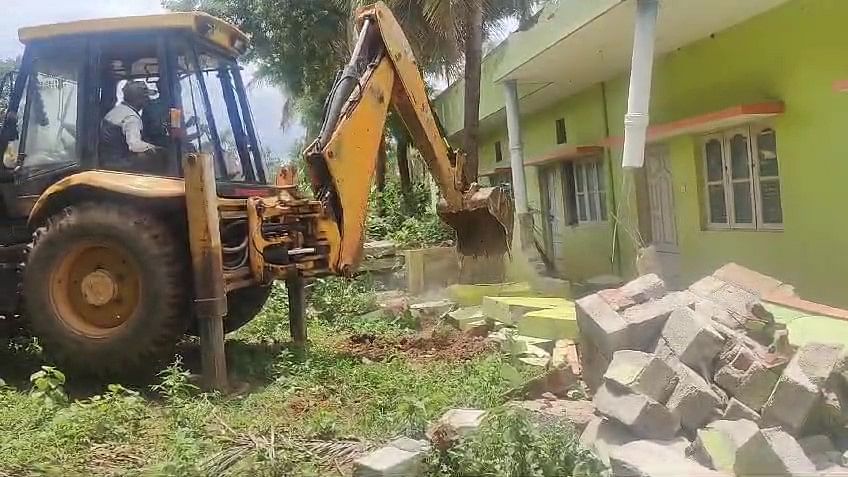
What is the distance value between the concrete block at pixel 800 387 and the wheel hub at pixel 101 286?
439 cm

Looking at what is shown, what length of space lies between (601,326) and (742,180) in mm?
4482

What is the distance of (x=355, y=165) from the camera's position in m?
6.10

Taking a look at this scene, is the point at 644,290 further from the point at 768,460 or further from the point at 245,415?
the point at 245,415

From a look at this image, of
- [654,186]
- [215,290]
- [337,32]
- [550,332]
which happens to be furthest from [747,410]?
[337,32]

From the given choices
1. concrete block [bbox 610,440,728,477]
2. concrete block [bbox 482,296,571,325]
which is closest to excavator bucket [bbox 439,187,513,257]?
concrete block [bbox 482,296,571,325]

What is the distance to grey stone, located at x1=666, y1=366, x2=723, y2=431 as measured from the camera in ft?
12.6

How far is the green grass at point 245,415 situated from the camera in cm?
399

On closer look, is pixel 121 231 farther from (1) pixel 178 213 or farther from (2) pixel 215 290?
(2) pixel 215 290

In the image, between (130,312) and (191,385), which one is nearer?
(191,385)

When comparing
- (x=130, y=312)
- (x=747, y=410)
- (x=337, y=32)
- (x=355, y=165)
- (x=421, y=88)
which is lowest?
(x=747, y=410)

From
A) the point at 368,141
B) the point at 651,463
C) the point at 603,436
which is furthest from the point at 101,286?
the point at 651,463

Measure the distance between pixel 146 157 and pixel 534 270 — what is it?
4.66m

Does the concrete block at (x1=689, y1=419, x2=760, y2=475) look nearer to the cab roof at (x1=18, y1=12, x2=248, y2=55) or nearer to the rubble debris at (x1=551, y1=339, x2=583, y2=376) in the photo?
the rubble debris at (x1=551, y1=339, x2=583, y2=376)

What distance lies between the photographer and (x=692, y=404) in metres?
3.86
